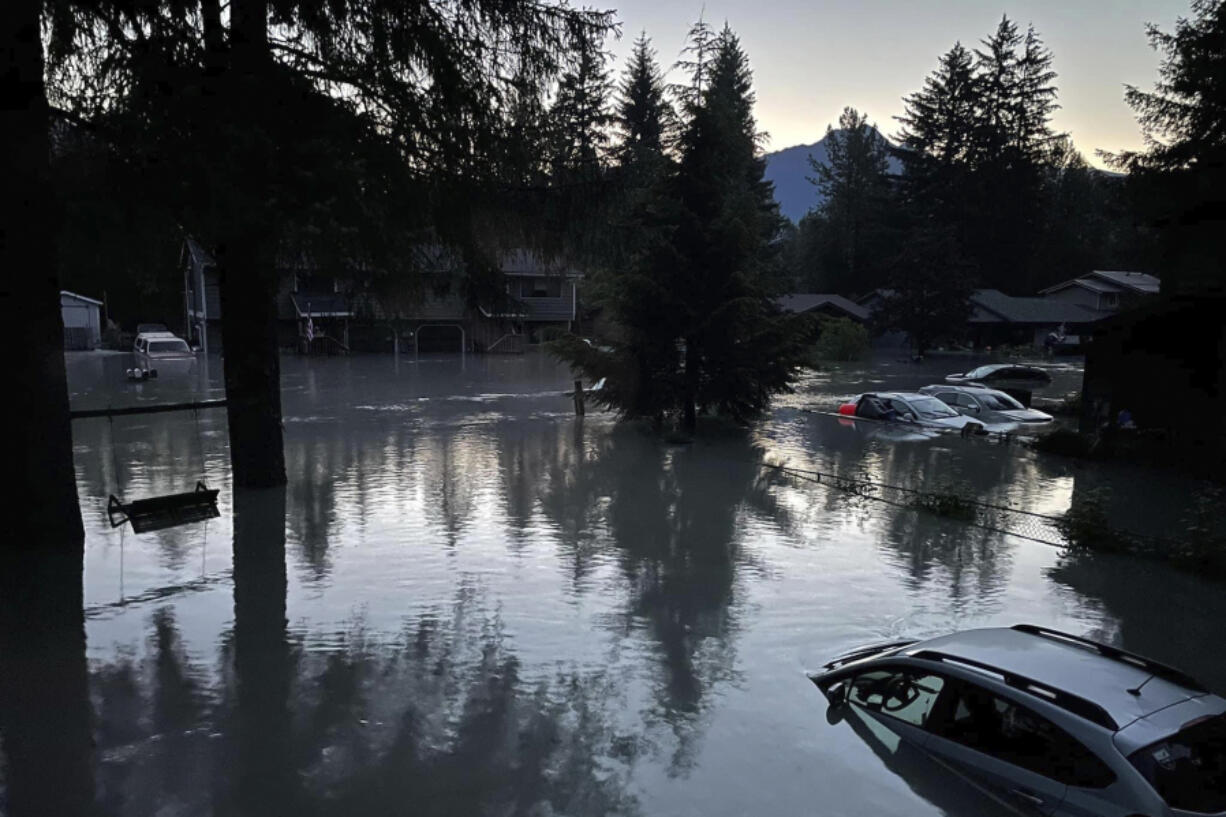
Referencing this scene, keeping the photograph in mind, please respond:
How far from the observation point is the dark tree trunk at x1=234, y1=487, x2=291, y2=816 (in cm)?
671

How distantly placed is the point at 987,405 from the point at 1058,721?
2587 centimetres

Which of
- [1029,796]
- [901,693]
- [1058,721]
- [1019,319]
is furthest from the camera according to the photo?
[1019,319]

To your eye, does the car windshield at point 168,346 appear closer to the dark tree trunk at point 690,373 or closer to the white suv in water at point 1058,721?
the dark tree trunk at point 690,373

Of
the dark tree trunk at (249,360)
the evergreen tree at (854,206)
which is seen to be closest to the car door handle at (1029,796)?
the dark tree trunk at (249,360)

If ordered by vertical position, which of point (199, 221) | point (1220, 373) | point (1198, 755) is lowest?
point (1198, 755)

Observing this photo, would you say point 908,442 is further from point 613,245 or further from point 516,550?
point 516,550

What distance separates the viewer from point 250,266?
583 inches

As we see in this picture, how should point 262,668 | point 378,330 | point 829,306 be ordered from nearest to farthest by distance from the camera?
point 262,668 < point 378,330 < point 829,306

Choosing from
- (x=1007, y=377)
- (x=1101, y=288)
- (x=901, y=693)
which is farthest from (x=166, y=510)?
(x=1101, y=288)

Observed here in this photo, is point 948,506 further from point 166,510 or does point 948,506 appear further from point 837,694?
point 166,510

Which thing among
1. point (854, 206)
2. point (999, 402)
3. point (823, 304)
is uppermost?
point (854, 206)

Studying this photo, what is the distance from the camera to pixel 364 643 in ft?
31.7

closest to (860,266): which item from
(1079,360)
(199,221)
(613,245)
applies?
(1079,360)

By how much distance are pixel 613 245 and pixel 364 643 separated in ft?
30.6
